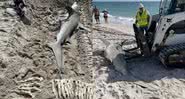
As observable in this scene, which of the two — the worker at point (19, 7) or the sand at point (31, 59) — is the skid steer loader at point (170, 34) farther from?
the worker at point (19, 7)

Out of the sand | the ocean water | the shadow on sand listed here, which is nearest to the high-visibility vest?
Answer: the shadow on sand


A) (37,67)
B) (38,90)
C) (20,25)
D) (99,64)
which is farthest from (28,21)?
(38,90)

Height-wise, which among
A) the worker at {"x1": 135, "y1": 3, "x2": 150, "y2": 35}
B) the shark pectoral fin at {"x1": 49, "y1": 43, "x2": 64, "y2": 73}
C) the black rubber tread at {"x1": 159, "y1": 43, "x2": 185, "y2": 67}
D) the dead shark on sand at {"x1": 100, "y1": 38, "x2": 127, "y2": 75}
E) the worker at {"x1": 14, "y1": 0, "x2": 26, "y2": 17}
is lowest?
the dead shark on sand at {"x1": 100, "y1": 38, "x2": 127, "y2": 75}

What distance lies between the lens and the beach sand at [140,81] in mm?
8742

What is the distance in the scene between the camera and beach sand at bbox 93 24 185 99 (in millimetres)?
8742

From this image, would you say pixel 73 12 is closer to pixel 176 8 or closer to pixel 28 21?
pixel 28 21

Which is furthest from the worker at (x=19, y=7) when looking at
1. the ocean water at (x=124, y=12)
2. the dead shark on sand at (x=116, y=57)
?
the ocean water at (x=124, y=12)

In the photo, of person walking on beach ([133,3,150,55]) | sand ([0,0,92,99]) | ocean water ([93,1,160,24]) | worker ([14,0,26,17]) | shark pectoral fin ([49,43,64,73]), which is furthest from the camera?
ocean water ([93,1,160,24])

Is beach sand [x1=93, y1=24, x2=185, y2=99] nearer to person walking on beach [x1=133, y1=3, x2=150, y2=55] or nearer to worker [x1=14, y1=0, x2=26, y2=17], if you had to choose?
person walking on beach [x1=133, y1=3, x2=150, y2=55]

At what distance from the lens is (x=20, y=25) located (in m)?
12.3

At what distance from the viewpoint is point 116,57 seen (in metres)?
11.6

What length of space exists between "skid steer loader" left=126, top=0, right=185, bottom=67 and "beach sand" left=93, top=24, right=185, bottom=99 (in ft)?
1.57

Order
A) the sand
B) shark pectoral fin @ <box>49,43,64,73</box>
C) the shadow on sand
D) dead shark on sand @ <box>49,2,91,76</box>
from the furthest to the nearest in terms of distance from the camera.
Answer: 1. the shadow on sand
2. dead shark on sand @ <box>49,2,91,76</box>
3. shark pectoral fin @ <box>49,43,64,73</box>
4. the sand

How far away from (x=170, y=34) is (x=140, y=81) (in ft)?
6.55
